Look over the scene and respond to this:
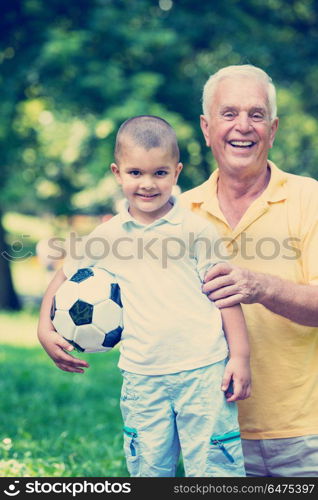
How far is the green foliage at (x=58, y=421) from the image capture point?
445 cm

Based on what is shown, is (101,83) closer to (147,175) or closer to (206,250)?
(147,175)

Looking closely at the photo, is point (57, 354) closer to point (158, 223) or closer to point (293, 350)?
point (158, 223)

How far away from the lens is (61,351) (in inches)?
122

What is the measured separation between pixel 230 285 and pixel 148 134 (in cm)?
72

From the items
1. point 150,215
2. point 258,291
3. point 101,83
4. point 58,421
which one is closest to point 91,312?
point 150,215

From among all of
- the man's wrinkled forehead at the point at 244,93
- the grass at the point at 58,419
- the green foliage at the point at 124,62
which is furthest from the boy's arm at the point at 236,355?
the green foliage at the point at 124,62

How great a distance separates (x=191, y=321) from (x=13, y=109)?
8.34 meters

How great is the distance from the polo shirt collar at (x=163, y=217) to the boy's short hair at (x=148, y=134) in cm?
21

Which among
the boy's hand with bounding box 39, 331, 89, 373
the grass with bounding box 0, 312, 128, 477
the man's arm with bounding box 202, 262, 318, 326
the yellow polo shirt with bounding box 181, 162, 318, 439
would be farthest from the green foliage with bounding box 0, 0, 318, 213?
the man's arm with bounding box 202, 262, 318, 326

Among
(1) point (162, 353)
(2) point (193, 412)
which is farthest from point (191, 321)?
(2) point (193, 412)

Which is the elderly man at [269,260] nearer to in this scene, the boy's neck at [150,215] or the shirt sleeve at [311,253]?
the shirt sleeve at [311,253]

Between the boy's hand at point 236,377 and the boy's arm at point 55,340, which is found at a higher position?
the boy's arm at point 55,340

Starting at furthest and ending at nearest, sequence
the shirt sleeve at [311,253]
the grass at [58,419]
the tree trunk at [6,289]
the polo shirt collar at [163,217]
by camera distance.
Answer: the tree trunk at [6,289] → the grass at [58,419] → the shirt sleeve at [311,253] → the polo shirt collar at [163,217]

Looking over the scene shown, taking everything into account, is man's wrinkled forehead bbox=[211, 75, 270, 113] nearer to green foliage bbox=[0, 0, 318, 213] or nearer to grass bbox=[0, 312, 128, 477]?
grass bbox=[0, 312, 128, 477]
